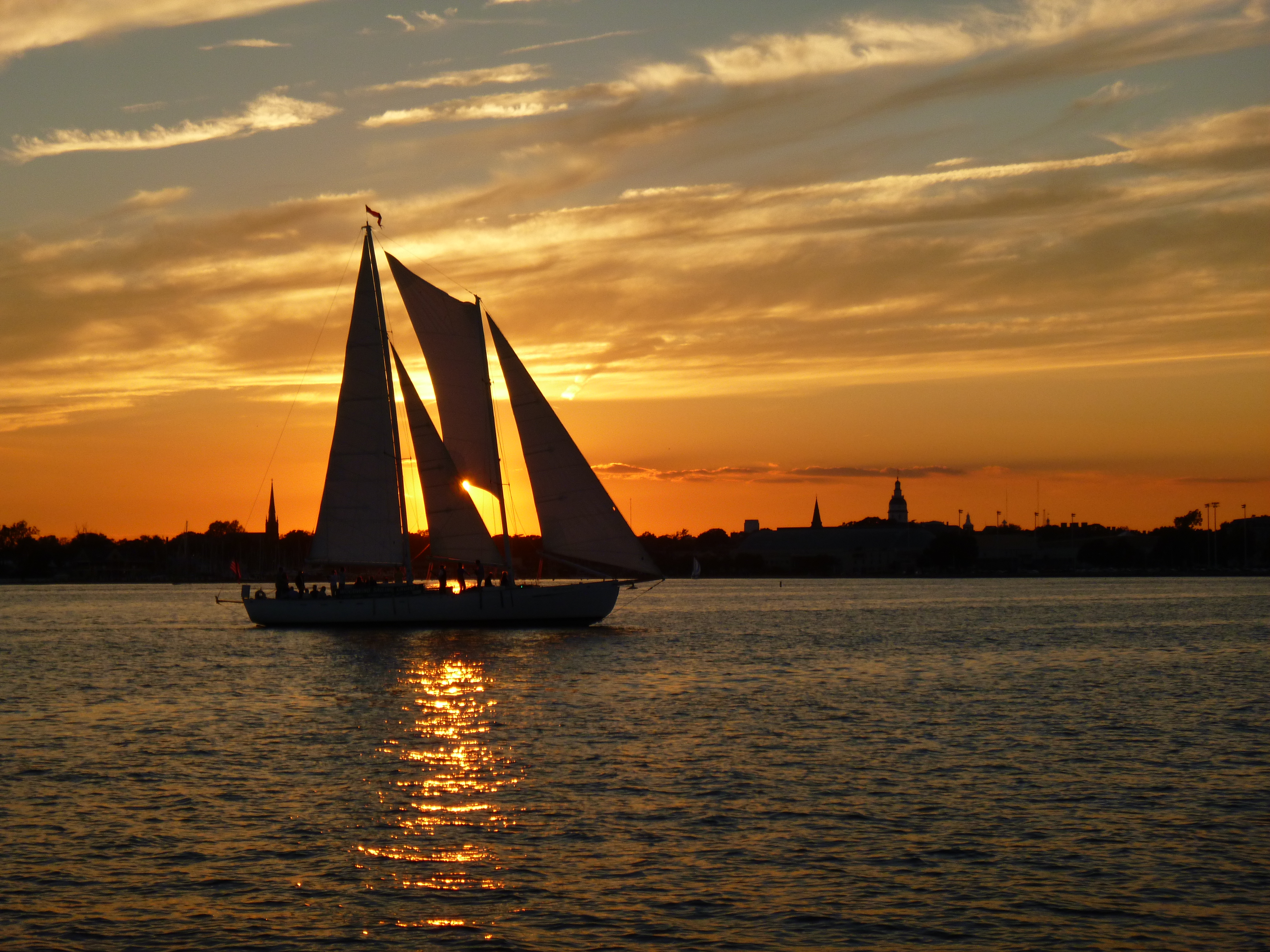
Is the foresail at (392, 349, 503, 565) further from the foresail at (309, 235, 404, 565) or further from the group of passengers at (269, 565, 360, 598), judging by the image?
the group of passengers at (269, 565, 360, 598)

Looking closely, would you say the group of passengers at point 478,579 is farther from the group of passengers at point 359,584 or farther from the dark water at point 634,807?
the dark water at point 634,807

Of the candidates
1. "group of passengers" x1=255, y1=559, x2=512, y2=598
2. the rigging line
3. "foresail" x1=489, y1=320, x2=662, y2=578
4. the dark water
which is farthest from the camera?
the rigging line

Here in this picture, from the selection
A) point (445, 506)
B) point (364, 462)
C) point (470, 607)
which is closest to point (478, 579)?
point (470, 607)

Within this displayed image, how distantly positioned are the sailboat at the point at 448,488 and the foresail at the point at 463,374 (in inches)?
2.1

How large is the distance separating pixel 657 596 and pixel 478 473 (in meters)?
105

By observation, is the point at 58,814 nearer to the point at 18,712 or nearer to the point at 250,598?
the point at 18,712

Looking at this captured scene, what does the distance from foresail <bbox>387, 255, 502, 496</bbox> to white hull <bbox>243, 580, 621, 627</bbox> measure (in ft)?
16.9

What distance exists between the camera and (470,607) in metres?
63.6

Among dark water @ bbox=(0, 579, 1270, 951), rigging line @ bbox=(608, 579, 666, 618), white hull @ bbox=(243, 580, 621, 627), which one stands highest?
white hull @ bbox=(243, 580, 621, 627)

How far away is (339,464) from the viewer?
66188 mm

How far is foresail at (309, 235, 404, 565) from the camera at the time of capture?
65688 mm

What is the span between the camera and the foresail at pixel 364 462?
65.7 m

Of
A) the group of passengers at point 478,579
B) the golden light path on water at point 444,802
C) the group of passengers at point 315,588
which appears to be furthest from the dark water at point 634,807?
the group of passengers at point 315,588

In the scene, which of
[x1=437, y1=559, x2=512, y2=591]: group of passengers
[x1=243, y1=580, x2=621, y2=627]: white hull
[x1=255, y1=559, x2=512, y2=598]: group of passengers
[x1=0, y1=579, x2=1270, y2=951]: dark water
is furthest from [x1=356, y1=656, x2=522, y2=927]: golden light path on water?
[x1=255, y1=559, x2=512, y2=598]: group of passengers
